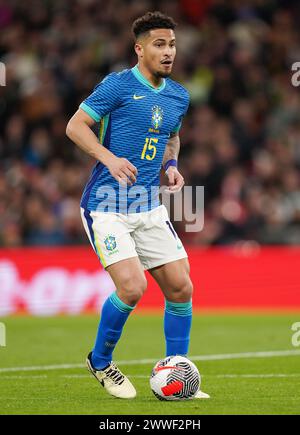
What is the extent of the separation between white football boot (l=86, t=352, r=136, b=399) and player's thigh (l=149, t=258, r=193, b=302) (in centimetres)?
67

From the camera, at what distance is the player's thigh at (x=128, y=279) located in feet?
25.7

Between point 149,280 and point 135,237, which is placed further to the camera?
point 149,280

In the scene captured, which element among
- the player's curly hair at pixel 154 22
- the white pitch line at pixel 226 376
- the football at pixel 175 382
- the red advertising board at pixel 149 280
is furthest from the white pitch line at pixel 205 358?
the red advertising board at pixel 149 280

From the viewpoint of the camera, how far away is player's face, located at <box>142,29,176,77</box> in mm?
8055

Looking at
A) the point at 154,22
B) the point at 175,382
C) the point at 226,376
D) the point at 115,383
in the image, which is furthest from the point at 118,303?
the point at 154,22

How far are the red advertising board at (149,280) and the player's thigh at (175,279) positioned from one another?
7511 mm

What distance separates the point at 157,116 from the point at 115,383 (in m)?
1.96

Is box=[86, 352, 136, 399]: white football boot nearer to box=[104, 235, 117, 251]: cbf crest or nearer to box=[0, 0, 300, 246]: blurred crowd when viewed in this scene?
box=[104, 235, 117, 251]: cbf crest

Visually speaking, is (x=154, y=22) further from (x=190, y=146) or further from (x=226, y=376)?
(x=190, y=146)

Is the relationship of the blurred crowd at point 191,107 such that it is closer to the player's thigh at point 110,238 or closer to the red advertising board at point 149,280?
the red advertising board at point 149,280

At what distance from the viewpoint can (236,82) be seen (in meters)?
19.0

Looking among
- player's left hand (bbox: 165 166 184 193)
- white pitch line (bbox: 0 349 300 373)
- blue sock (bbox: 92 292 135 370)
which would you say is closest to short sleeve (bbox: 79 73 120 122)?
player's left hand (bbox: 165 166 184 193)

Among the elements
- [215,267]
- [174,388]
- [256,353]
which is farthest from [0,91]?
[174,388]

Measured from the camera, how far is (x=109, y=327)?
796 centimetres
